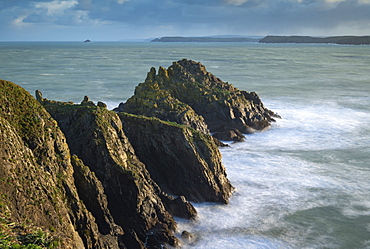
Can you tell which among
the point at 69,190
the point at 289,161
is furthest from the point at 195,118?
the point at 69,190

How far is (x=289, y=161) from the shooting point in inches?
1813

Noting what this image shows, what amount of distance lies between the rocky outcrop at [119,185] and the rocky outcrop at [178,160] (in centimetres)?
420

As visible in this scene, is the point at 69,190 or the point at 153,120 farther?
the point at 153,120

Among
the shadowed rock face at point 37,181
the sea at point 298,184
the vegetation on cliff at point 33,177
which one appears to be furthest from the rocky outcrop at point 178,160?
the vegetation on cliff at point 33,177

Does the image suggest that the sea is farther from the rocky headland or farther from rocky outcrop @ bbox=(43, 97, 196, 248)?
the rocky headland

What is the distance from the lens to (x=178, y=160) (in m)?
35.7

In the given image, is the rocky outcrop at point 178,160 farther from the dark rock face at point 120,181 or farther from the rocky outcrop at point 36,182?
the rocky outcrop at point 36,182

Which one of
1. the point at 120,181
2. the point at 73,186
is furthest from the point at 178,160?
the point at 73,186

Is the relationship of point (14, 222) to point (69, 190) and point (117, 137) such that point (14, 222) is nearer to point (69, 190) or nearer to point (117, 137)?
point (69, 190)

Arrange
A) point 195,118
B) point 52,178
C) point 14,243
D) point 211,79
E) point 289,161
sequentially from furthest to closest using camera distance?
point 211,79 → point 195,118 → point 289,161 → point 52,178 → point 14,243

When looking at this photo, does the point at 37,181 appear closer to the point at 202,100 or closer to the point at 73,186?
the point at 73,186

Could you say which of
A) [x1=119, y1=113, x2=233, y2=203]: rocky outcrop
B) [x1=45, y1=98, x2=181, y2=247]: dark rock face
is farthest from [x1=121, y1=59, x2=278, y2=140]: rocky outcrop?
[x1=45, y1=98, x2=181, y2=247]: dark rock face

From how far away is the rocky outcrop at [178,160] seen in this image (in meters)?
35.1

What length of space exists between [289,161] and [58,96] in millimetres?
55747
